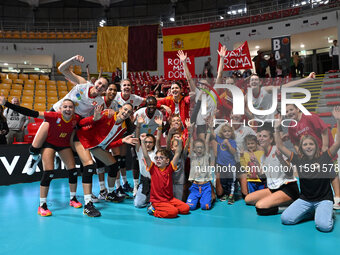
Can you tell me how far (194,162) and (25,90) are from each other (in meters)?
12.5

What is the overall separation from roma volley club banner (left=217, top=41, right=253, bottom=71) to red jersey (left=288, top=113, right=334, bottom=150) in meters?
5.18

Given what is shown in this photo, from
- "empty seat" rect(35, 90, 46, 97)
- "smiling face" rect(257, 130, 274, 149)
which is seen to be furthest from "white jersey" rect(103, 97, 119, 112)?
"empty seat" rect(35, 90, 46, 97)

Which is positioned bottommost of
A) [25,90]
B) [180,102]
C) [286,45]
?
[180,102]

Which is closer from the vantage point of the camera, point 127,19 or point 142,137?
point 142,137

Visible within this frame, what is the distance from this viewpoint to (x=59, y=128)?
4.19m

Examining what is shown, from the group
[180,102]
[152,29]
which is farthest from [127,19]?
[180,102]

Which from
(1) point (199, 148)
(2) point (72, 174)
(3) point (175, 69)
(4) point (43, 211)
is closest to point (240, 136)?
(1) point (199, 148)

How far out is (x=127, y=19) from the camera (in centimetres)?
2584

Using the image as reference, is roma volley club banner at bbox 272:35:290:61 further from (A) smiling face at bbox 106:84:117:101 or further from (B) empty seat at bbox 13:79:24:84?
(B) empty seat at bbox 13:79:24:84

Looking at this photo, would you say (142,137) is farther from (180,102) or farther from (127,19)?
(127,19)

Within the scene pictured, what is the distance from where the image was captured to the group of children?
3688 millimetres

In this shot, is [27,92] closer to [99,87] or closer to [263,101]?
[99,87]

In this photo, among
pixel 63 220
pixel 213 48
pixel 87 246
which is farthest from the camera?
pixel 213 48

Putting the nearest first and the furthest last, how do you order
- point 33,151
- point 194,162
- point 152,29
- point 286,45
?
point 33,151, point 194,162, point 286,45, point 152,29
